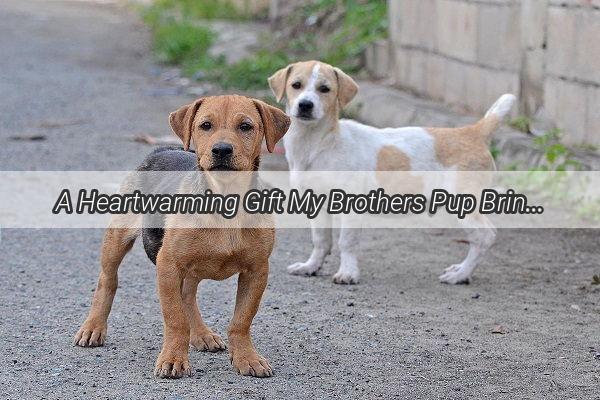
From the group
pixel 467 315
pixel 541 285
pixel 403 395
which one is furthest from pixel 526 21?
pixel 403 395

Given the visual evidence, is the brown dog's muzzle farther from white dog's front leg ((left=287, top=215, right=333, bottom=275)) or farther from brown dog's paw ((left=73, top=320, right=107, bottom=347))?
white dog's front leg ((left=287, top=215, right=333, bottom=275))

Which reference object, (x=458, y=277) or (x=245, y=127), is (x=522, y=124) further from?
(x=245, y=127)

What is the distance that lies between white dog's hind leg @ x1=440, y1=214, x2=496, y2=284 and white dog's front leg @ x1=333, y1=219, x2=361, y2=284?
1.76 ft

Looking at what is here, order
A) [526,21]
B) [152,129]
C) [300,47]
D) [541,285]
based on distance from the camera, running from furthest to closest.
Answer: [300,47]
[152,129]
[526,21]
[541,285]

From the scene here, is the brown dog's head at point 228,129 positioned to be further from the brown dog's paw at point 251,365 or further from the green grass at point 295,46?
the green grass at point 295,46

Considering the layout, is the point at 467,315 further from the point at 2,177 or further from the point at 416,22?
the point at 416,22

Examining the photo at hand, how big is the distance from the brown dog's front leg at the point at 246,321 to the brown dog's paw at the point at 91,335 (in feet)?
2.24

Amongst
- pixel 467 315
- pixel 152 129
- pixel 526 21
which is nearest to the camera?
pixel 467 315

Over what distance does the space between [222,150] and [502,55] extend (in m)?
6.12

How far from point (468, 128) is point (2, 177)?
411cm

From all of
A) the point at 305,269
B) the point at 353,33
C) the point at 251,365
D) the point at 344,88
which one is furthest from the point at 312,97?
the point at 353,33

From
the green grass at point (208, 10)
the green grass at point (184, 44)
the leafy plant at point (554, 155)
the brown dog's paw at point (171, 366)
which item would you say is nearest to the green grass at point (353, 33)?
the green grass at point (184, 44)

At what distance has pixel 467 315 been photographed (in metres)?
5.74

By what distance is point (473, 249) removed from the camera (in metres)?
Result: 6.52
